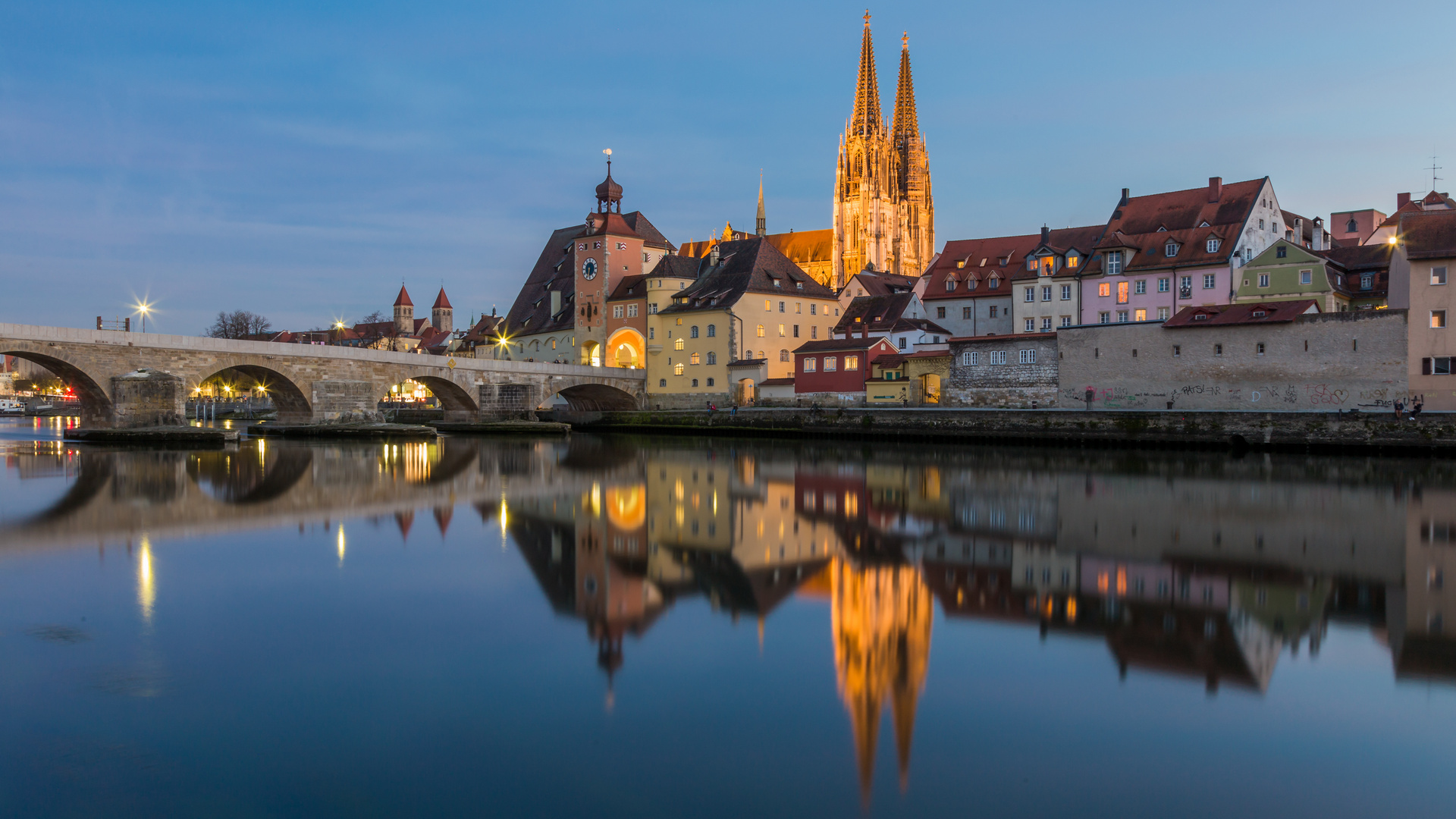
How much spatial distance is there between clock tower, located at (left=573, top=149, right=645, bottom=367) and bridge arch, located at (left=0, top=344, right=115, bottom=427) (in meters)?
29.5

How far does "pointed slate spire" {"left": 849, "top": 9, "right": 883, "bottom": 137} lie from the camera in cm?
9225

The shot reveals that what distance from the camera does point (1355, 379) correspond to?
33438mm

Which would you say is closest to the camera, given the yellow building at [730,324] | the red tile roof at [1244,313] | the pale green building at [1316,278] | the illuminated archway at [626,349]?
the red tile roof at [1244,313]

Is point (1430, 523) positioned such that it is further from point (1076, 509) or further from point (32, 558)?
point (32, 558)

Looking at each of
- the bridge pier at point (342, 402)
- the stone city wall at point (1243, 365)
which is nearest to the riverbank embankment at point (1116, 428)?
the stone city wall at point (1243, 365)

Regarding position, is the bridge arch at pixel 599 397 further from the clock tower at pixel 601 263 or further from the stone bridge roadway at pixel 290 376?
the clock tower at pixel 601 263

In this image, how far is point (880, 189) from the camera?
9019 cm

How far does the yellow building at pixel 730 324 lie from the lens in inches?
2127

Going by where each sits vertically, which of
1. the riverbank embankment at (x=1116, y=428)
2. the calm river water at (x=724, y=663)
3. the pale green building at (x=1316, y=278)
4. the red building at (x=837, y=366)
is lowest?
the calm river water at (x=724, y=663)

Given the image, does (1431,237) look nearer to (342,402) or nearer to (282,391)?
(342,402)

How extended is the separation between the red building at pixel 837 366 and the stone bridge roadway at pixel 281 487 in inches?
629

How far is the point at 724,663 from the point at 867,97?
91139mm

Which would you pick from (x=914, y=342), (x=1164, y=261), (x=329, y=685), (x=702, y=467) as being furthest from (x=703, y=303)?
(x=329, y=685)

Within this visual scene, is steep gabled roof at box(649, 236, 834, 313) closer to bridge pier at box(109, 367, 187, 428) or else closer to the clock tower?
the clock tower
